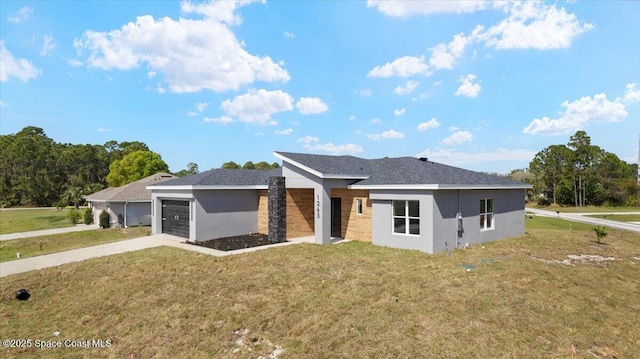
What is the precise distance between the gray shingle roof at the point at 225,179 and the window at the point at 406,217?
337 inches

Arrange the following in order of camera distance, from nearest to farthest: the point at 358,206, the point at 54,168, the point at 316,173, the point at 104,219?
the point at 316,173, the point at 358,206, the point at 104,219, the point at 54,168

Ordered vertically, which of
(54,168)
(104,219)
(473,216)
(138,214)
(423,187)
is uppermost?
(54,168)

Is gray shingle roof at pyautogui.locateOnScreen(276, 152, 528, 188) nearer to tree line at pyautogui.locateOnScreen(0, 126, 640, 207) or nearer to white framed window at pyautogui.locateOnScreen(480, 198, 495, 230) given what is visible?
white framed window at pyautogui.locateOnScreen(480, 198, 495, 230)

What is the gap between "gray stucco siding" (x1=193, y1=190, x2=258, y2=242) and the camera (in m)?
19.0

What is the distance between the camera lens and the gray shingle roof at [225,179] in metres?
19.6

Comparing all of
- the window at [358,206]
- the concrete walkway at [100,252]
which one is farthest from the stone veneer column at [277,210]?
the window at [358,206]

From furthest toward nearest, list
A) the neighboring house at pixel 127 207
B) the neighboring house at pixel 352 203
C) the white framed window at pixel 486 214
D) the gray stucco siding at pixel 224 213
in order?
the neighboring house at pixel 127 207
the gray stucco siding at pixel 224 213
the white framed window at pixel 486 214
the neighboring house at pixel 352 203

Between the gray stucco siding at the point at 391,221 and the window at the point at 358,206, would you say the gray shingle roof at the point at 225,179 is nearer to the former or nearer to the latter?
the window at the point at 358,206

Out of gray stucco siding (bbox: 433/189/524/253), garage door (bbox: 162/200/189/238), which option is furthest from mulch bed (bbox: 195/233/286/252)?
gray stucco siding (bbox: 433/189/524/253)

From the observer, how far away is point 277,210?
18875mm

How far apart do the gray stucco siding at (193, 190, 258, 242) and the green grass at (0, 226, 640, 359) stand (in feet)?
13.7

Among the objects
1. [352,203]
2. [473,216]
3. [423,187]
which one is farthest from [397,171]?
[473,216]

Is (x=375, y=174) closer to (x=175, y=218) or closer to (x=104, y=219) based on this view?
(x=175, y=218)

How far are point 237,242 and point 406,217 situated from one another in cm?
904
